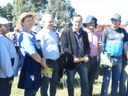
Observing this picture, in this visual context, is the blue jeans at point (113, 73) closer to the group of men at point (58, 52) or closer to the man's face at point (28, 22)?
the group of men at point (58, 52)

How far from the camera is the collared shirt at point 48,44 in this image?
6.97m

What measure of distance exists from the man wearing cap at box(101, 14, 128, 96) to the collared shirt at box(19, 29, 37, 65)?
210 cm

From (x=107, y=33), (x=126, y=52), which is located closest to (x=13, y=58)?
(x=107, y=33)

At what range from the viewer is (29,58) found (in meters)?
6.20

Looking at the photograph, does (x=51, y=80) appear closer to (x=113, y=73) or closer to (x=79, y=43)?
(x=79, y=43)

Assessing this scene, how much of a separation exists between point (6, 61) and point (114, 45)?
283cm

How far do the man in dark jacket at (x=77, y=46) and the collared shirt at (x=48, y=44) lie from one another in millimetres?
340

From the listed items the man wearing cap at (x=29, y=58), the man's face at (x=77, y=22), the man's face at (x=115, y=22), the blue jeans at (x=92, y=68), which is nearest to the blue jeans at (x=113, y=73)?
the blue jeans at (x=92, y=68)

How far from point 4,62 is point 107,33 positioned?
2817 millimetres

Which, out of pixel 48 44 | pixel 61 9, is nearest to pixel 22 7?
pixel 61 9

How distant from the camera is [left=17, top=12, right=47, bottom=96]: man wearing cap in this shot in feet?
20.0

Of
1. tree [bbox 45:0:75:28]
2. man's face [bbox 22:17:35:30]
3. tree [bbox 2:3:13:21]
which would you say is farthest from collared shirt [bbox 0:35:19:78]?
tree [bbox 2:3:13:21]

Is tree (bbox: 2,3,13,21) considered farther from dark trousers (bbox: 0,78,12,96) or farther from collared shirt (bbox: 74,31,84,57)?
dark trousers (bbox: 0,78,12,96)

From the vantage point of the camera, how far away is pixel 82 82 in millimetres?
7672
